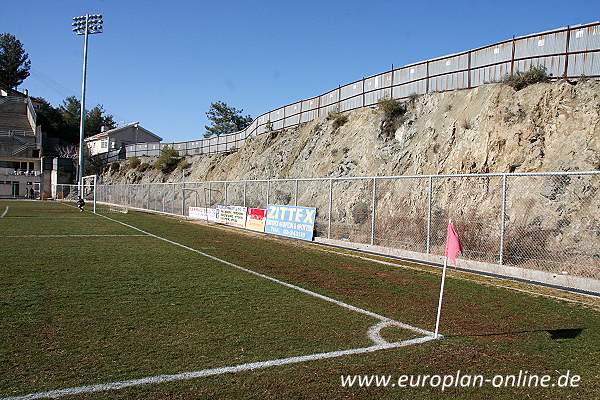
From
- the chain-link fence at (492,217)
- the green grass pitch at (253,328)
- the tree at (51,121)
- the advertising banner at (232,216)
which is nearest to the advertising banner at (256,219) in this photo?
the advertising banner at (232,216)

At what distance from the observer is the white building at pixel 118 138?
91.9 meters

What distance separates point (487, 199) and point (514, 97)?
4.87 meters

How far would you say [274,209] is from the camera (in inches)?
921

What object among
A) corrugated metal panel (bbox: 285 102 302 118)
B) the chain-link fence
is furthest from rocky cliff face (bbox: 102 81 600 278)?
corrugated metal panel (bbox: 285 102 302 118)

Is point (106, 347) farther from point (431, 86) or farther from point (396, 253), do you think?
point (431, 86)

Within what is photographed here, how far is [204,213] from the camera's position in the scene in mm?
32000

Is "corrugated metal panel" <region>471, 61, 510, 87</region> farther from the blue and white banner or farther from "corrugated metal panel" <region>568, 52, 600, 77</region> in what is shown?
the blue and white banner

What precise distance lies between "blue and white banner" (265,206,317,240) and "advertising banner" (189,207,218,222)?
7385 millimetres

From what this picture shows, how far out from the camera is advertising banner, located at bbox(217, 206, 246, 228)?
26.7 m

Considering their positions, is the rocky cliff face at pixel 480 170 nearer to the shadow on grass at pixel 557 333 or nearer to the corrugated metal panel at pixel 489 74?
the corrugated metal panel at pixel 489 74

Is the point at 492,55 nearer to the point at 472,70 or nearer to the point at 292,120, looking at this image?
the point at 472,70

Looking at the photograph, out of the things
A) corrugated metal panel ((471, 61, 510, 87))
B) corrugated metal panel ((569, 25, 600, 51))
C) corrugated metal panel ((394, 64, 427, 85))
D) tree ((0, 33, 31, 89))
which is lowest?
corrugated metal panel ((471, 61, 510, 87))

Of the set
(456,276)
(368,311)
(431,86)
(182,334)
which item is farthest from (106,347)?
(431,86)

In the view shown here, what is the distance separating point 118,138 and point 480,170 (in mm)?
84696
